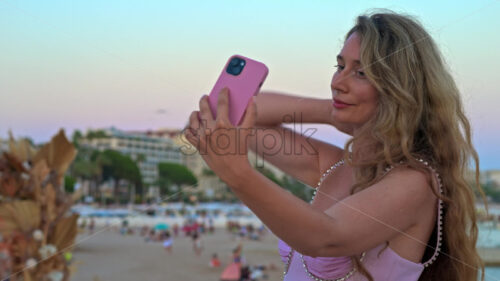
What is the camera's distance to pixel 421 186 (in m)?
1.04

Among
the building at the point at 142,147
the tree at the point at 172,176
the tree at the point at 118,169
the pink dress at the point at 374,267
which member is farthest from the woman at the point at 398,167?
the tree at the point at 172,176

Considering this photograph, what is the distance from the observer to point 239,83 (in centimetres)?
84

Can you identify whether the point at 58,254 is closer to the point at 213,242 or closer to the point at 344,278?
the point at 344,278

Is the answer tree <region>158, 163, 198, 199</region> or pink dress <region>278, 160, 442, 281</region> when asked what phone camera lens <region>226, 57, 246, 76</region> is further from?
tree <region>158, 163, 198, 199</region>

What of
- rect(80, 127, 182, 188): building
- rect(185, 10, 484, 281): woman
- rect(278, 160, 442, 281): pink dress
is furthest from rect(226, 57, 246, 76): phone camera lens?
rect(80, 127, 182, 188): building

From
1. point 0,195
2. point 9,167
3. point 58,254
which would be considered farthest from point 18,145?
point 58,254

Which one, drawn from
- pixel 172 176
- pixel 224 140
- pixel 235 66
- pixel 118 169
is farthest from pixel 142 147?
pixel 224 140

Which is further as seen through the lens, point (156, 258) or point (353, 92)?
point (156, 258)

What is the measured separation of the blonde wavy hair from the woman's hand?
40 cm

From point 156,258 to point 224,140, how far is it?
18609 mm

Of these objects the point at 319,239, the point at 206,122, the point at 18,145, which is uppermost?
the point at 206,122

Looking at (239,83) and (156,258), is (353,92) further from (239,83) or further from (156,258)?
(156,258)

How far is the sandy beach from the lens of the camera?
1554 centimetres

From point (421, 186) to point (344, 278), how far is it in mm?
283
